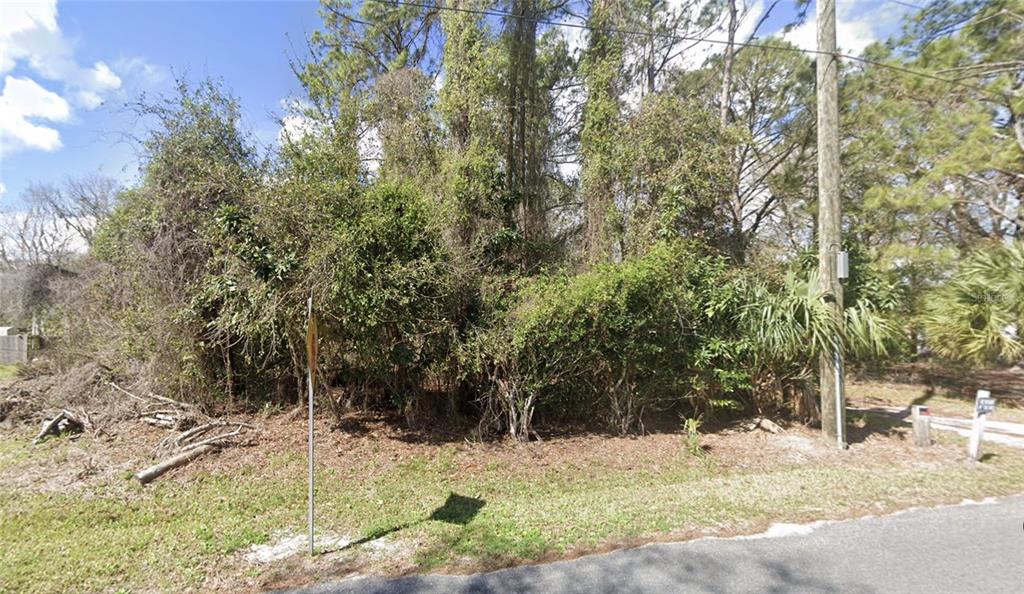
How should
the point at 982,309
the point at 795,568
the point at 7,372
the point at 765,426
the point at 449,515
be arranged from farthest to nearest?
the point at 7,372, the point at 982,309, the point at 765,426, the point at 449,515, the point at 795,568

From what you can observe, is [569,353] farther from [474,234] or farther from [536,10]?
[536,10]

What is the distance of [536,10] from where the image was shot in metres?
9.88

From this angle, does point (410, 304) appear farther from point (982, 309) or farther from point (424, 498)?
point (982, 309)

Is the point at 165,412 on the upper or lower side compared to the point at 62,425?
upper

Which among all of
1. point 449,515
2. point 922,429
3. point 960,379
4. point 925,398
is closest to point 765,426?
point 922,429

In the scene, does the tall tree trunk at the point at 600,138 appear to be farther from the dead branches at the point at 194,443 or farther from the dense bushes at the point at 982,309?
the dense bushes at the point at 982,309

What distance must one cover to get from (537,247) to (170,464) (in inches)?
241

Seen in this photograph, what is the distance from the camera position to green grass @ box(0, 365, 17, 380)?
35.3 ft

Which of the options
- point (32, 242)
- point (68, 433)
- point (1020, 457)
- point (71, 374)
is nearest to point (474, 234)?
point (68, 433)

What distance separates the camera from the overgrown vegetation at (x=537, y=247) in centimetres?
591

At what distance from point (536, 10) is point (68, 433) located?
1166cm

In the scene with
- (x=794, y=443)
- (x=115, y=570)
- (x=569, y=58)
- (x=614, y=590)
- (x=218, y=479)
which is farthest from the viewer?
(x=569, y=58)

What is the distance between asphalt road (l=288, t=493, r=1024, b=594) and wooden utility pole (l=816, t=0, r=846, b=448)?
282 cm

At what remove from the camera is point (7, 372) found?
38.3ft
